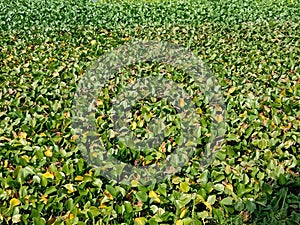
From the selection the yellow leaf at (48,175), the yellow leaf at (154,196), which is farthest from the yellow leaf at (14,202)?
the yellow leaf at (154,196)

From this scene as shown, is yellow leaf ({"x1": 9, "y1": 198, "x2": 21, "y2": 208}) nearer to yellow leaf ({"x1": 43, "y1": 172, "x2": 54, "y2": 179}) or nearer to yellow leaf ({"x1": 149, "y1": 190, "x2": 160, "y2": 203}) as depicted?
yellow leaf ({"x1": 43, "y1": 172, "x2": 54, "y2": 179})

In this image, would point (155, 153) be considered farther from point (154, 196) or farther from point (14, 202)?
point (14, 202)

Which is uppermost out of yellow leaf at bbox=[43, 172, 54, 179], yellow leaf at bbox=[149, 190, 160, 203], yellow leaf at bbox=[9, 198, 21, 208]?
yellow leaf at bbox=[149, 190, 160, 203]

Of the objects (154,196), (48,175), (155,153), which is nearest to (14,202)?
(48,175)

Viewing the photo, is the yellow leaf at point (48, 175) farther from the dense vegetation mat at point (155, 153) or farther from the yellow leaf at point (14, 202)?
the yellow leaf at point (14, 202)

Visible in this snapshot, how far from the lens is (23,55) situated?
19.6 ft

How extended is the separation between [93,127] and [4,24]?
6592mm

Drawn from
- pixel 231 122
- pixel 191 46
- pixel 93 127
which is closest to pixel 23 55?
pixel 191 46

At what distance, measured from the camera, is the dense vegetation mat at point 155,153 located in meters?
2.24

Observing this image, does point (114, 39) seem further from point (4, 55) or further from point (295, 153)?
point (295, 153)

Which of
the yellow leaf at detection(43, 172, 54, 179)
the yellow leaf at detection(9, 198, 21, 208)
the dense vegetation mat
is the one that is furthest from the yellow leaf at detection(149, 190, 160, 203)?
the yellow leaf at detection(9, 198, 21, 208)

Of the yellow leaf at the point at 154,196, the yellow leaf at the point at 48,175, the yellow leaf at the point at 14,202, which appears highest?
the yellow leaf at the point at 154,196

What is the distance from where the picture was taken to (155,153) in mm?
2805

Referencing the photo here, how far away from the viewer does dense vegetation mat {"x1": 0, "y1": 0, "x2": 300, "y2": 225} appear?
224cm
